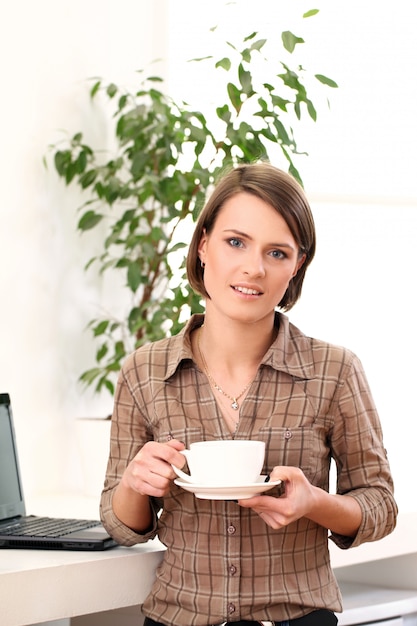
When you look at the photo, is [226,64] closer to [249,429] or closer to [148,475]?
[249,429]

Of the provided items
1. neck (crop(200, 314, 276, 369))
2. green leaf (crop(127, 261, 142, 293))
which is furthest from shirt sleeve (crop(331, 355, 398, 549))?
green leaf (crop(127, 261, 142, 293))

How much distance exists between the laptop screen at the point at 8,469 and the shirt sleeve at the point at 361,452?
0.65 m

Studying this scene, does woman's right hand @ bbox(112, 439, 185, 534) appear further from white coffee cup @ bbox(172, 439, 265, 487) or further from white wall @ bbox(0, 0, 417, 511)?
white wall @ bbox(0, 0, 417, 511)

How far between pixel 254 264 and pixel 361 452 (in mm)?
323

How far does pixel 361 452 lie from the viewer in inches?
59.4

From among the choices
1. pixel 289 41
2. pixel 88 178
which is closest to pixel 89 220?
pixel 88 178

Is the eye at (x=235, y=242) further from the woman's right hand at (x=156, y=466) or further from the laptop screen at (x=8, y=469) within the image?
the laptop screen at (x=8, y=469)

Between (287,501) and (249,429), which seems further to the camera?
(249,429)

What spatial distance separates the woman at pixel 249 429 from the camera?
1449 millimetres

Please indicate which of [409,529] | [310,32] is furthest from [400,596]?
[310,32]

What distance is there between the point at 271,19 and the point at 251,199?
1612mm

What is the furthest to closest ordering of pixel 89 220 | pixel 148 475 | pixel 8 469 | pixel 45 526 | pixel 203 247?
1. pixel 89 220
2. pixel 8 469
3. pixel 45 526
4. pixel 203 247
5. pixel 148 475

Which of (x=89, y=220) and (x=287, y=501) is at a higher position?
(x=89, y=220)

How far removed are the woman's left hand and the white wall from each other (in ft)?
3.41
